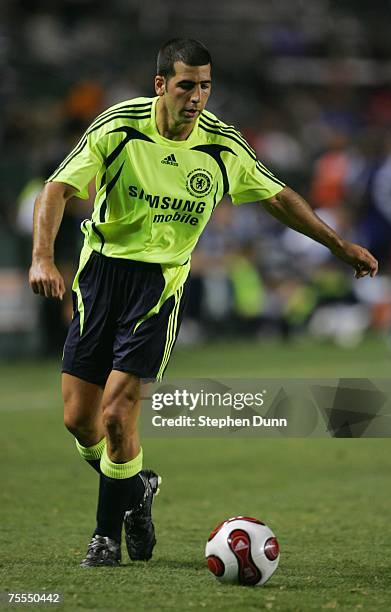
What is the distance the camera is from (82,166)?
19.5 ft

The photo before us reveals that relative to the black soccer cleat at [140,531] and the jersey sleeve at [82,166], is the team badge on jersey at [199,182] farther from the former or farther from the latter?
the black soccer cleat at [140,531]

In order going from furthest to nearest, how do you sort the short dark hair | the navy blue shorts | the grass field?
the navy blue shorts, the short dark hair, the grass field

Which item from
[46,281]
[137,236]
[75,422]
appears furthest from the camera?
[75,422]

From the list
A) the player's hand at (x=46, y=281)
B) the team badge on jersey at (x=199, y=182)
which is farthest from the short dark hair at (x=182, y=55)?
the player's hand at (x=46, y=281)

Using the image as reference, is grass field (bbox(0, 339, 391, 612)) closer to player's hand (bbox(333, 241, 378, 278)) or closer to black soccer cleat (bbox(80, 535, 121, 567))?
black soccer cleat (bbox(80, 535, 121, 567))

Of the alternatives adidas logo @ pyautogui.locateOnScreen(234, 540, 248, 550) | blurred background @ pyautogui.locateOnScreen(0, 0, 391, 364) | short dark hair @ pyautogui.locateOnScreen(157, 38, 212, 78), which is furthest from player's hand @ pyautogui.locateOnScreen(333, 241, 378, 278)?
blurred background @ pyautogui.locateOnScreen(0, 0, 391, 364)

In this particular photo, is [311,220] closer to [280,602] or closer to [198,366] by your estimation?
[280,602]

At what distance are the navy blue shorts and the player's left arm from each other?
65 centimetres

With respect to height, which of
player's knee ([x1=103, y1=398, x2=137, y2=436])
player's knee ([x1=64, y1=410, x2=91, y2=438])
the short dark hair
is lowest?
player's knee ([x1=64, y1=410, x2=91, y2=438])

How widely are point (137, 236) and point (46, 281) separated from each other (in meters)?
0.72

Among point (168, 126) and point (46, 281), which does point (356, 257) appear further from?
point (46, 281)

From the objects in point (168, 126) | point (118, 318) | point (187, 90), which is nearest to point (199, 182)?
point (168, 126)

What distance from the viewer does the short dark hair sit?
5.86 metres

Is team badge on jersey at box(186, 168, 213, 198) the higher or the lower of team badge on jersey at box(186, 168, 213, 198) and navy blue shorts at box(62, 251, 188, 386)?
the higher
